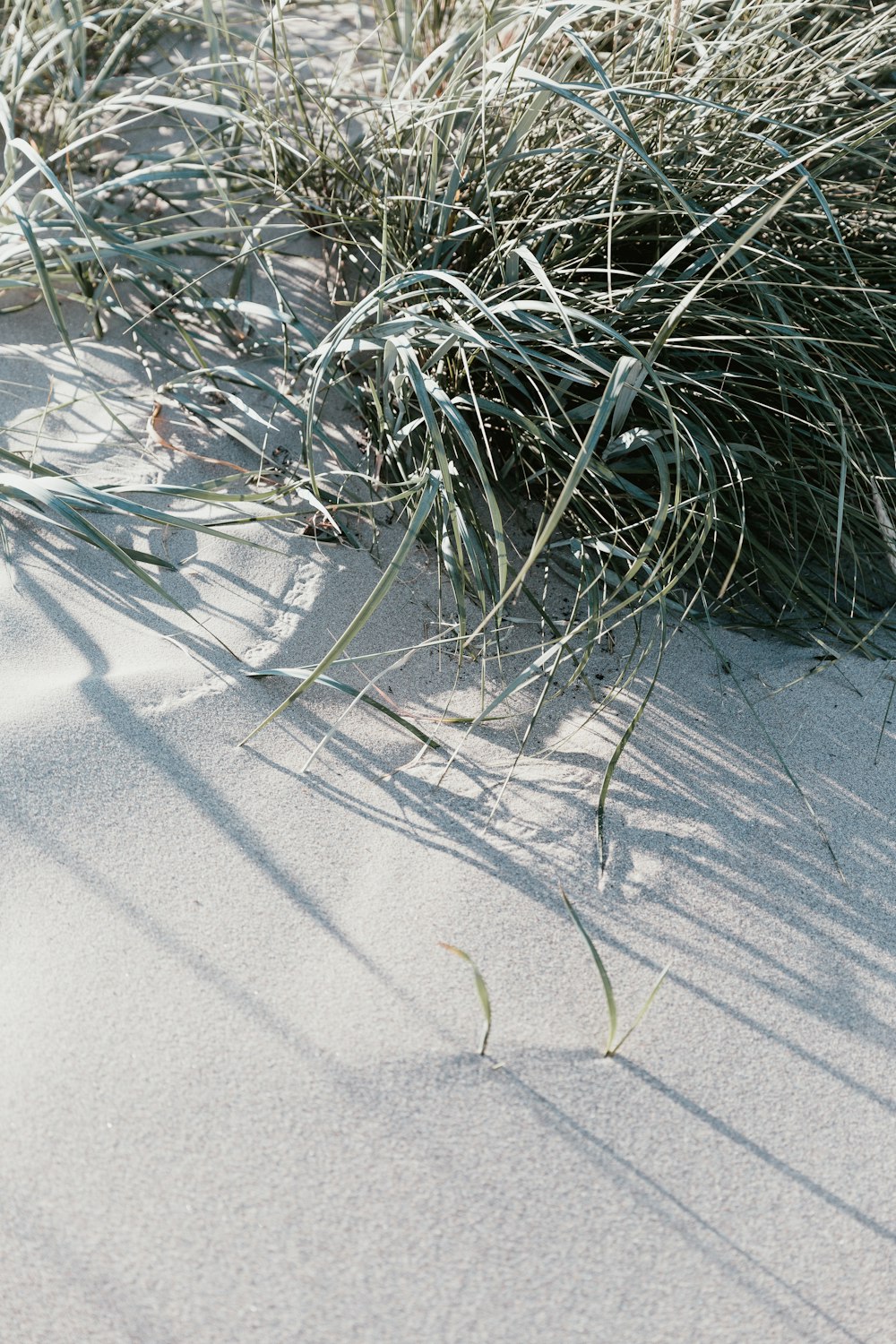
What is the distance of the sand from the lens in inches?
37.6

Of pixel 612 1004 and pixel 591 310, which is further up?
pixel 591 310

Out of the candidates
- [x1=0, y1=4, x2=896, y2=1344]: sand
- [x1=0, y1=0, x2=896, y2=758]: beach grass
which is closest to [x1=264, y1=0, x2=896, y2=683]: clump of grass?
[x1=0, y1=0, x2=896, y2=758]: beach grass

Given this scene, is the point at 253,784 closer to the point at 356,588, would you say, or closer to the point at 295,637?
the point at 295,637

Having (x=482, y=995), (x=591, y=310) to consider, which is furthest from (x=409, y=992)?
(x=591, y=310)

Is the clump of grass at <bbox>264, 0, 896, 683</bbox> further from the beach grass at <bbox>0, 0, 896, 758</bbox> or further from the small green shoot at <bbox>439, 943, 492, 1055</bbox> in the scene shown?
the small green shoot at <bbox>439, 943, 492, 1055</bbox>

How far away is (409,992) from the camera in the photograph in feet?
3.67

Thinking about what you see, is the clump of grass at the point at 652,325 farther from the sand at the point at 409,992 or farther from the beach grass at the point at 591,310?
the sand at the point at 409,992

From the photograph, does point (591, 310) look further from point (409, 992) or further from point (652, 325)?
point (409, 992)

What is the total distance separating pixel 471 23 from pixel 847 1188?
172cm

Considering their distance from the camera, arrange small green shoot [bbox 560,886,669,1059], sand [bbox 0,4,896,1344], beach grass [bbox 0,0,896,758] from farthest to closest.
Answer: beach grass [bbox 0,0,896,758], small green shoot [bbox 560,886,669,1059], sand [bbox 0,4,896,1344]

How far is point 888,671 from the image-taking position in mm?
1476

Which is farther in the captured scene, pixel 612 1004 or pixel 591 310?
pixel 591 310

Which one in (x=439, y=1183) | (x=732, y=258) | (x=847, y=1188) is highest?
(x=732, y=258)

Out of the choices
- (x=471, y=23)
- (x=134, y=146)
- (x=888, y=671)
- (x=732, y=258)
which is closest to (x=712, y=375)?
(x=732, y=258)
